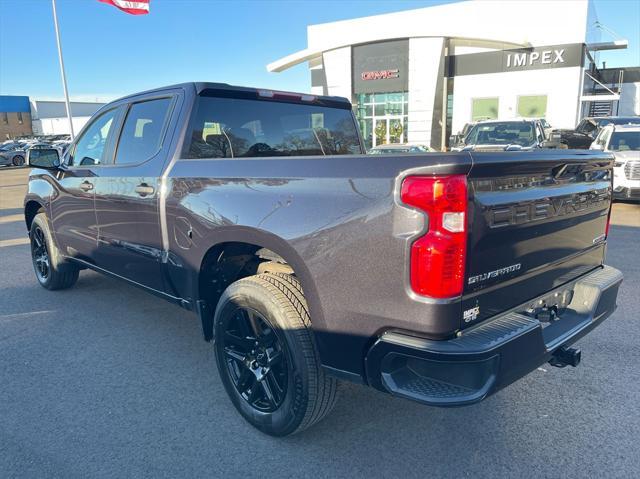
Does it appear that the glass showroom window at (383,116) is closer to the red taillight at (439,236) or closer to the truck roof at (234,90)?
the truck roof at (234,90)

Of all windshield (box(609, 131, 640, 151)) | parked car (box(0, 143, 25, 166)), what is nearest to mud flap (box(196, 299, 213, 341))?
windshield (box(609, 131, 640, 151))

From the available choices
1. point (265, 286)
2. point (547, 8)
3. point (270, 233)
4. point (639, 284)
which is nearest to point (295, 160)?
point (270, 233)

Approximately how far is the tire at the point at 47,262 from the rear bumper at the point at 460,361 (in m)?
4.21

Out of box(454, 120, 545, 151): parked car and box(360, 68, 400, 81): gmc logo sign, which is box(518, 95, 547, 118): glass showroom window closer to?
box(360, 68, 400, 81): gmc logo sign

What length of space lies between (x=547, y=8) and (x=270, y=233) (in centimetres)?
2913

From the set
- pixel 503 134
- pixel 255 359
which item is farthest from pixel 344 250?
pixel 503 134

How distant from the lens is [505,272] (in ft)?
7.09

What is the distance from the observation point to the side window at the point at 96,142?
159 inches

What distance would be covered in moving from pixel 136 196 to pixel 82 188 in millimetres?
1059

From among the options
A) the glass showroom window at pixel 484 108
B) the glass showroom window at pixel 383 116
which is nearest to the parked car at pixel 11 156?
the glass showroom window at pixel 383 116

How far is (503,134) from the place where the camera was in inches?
475

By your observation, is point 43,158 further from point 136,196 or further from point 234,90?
point 234,90

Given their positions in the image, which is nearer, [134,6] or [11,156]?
[134,6]

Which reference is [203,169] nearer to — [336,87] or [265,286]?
[265,286]
